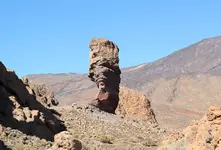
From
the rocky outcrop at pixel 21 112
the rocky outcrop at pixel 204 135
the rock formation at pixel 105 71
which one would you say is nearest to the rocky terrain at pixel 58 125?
the rocky outcrop at pixel 21 112

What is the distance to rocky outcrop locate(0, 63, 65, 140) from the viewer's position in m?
25.3

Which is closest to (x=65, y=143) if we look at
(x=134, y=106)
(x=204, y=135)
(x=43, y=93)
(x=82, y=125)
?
(x=204, y=135)

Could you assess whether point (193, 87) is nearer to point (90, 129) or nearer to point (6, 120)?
point (90, 129)

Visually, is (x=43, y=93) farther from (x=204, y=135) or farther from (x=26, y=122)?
(x=204, y=135)

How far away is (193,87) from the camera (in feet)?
413

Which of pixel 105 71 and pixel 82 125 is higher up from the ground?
pixel 105 71

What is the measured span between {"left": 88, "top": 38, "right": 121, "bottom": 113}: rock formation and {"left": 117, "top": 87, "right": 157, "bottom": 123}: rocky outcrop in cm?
645

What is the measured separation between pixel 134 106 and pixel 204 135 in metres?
35.8

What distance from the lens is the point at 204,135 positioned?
36.8ft

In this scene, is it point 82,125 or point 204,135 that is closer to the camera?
point 204,135

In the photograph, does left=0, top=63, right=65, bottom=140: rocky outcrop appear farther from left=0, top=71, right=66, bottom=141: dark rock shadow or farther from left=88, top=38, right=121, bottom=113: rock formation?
left=88, top=38, right=121, bottom=113: rock formation

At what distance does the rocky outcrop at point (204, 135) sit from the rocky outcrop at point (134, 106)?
3326 cm

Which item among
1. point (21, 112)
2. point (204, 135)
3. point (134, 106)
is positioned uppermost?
point (134, 106)

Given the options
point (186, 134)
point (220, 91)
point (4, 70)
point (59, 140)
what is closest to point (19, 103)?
point (4, 70)
